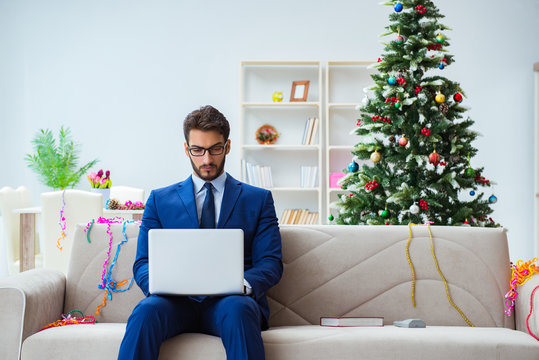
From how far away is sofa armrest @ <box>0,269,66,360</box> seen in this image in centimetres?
188

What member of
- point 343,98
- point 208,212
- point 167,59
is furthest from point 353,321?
point 167,59

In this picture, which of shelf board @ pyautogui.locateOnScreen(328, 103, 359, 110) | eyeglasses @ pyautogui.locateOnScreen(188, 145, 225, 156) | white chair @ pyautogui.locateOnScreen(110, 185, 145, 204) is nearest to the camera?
eyeglasses @ pyautogui.locateOnScreen(188, 145, 225, 156)

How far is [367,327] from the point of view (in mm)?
2094

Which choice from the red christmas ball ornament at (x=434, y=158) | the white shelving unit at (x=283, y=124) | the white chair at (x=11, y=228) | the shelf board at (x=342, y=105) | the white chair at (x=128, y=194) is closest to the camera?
the red christmas ball ornament at (x=434, y=158)

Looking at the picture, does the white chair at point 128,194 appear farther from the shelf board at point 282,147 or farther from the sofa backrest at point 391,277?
the sofa backrest at point 391,277

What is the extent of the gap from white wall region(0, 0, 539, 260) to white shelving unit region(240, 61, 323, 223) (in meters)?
0.13

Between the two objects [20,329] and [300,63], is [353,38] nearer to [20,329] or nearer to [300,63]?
[300,63]

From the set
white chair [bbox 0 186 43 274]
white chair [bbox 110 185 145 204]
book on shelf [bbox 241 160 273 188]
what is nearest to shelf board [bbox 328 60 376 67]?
book on shelf [bbox 241 160 273 188]

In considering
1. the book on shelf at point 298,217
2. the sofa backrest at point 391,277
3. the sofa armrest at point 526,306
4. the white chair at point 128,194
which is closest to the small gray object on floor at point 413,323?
the sofa backrest at point 391,277

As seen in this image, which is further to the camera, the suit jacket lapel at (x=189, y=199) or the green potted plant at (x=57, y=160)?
the green potted plant at (x=57, y=160)

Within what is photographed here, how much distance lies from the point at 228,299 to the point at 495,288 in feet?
3.71

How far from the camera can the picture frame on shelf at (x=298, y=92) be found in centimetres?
540

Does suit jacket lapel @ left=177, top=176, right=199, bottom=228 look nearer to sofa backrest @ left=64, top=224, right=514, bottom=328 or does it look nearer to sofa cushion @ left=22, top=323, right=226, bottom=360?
sofa backrest @ left=64, top=224, right=514, bottom=328

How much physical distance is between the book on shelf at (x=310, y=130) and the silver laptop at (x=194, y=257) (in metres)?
3.59
